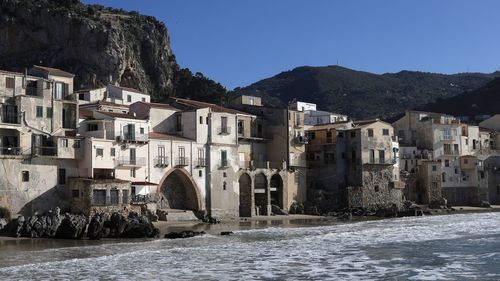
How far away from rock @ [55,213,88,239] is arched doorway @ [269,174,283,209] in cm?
3050

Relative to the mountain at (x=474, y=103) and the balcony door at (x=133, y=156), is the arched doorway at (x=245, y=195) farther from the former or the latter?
the mountain at (x=474, y=103)

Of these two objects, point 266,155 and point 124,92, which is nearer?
point 266,155

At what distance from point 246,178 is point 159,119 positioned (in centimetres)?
1171

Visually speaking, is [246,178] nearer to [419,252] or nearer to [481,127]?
[419,252]

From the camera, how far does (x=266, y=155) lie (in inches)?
2995

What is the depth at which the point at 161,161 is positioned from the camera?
5988cm

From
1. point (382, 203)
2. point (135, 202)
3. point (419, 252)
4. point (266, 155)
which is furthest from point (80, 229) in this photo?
point (382, 203)

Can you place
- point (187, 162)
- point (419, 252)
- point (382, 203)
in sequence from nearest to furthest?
1. point (419, 252)
2. point (187, 162)
3. point (382, 203)

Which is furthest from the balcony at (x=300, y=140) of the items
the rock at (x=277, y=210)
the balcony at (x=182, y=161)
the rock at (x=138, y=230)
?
the rock at (x=138, y=230)

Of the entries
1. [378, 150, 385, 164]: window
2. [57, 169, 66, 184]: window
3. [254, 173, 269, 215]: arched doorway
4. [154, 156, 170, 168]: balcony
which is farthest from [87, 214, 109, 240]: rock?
[378, 150, 385, 164]: window

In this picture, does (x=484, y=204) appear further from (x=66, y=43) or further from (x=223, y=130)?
(x=66, y=43)

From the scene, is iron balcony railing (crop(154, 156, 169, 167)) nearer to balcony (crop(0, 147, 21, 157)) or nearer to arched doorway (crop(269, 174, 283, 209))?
balcony (crop(0, 147, 21, 157))

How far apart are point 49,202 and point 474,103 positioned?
120 m

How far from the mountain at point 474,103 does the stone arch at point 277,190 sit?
81107mm
